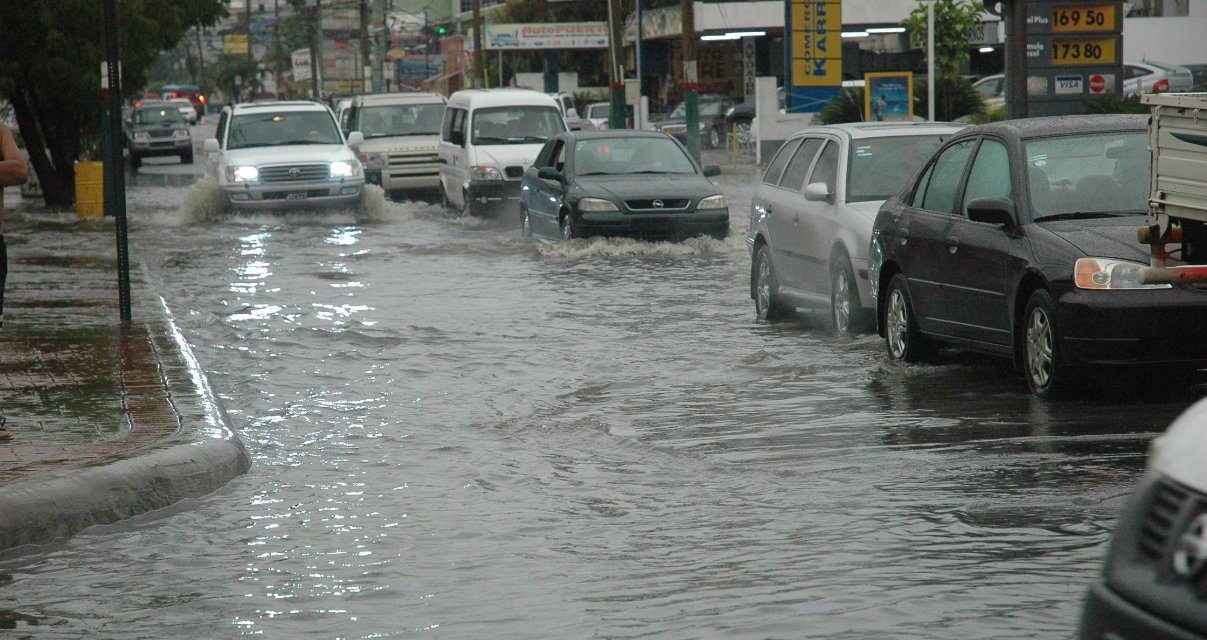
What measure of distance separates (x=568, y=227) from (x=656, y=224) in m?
1.04

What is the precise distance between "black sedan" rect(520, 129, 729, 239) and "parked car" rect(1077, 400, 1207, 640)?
55.2ft

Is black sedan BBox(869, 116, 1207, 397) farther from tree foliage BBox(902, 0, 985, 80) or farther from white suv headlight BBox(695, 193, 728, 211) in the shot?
tree foliage BBox(902, 0, 985, 80)

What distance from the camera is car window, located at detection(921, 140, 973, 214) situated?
10.9m

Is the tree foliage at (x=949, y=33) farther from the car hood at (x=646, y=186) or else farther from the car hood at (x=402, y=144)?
the car hood at (x=646, y=186)

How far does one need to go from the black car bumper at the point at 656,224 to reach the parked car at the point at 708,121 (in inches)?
1019

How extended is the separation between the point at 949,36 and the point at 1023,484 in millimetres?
26078

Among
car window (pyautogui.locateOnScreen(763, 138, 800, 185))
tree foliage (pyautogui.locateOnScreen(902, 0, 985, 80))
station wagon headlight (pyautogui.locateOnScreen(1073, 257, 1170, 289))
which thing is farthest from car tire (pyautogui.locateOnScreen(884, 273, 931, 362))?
tree foliage (pyautogui.locateOnScreen(902, 0, 985, 80))

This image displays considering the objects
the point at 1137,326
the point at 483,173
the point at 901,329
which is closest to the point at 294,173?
the point at 483,173

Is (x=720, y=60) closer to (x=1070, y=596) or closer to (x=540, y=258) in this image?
(x=540, y=258)

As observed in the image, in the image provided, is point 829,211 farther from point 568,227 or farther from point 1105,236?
point 568,227

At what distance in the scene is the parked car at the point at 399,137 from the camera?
31.2m

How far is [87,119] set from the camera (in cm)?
3259

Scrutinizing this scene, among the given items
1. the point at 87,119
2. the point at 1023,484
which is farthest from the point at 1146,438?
the point at 87,119

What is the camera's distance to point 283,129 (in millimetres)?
28031
